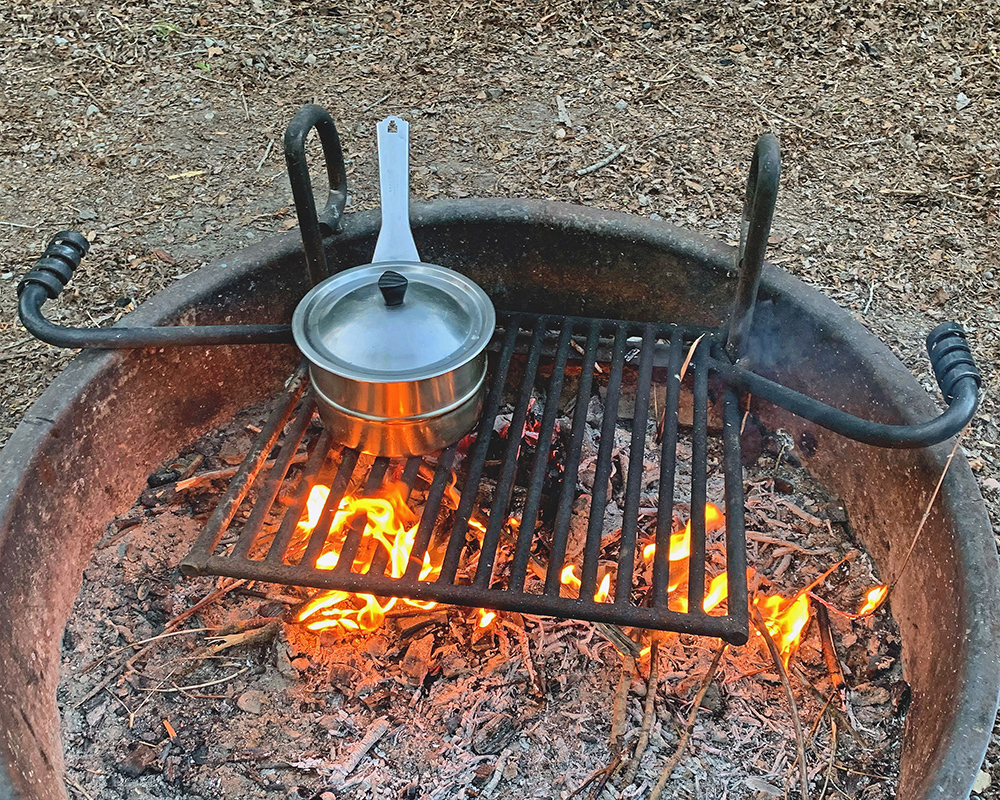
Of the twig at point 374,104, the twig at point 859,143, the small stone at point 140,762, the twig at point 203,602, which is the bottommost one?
the small stone at point 140,762

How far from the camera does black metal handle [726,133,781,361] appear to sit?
1.78m

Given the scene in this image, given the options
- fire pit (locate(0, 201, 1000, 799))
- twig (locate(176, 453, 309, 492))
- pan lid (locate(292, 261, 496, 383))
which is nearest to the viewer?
fire pit (locate(0, 201, 1000, 799))

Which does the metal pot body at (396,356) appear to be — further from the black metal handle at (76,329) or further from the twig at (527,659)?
the twig at (527,659)

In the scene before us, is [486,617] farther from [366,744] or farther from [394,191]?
[394,191]

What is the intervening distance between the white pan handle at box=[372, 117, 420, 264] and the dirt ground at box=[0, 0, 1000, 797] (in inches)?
35.7

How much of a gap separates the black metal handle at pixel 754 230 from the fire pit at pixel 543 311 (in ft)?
0.59

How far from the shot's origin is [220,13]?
157 inches

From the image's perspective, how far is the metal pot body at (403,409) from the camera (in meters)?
1.84

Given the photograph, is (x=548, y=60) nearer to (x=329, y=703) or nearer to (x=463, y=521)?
(x=463, y=521)

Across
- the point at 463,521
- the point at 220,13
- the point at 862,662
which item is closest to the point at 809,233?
the point at 862,662

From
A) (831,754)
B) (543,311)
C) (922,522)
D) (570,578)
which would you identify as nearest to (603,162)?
(543,311)

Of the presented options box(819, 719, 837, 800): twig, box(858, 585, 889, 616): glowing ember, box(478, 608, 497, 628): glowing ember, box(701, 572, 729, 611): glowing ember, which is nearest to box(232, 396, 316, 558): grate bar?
box(478, 608, 497, 628): glowing ember

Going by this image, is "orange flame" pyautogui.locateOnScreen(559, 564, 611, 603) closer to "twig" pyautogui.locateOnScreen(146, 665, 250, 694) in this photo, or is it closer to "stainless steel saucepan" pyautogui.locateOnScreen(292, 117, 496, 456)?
"stainless steel saucepan" pyautogui.locateOnScreen(292, 117, 496, 456)

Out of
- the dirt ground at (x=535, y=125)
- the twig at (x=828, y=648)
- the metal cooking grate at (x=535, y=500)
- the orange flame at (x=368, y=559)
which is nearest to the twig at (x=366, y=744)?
the orange flame at (x=368, y=559)
